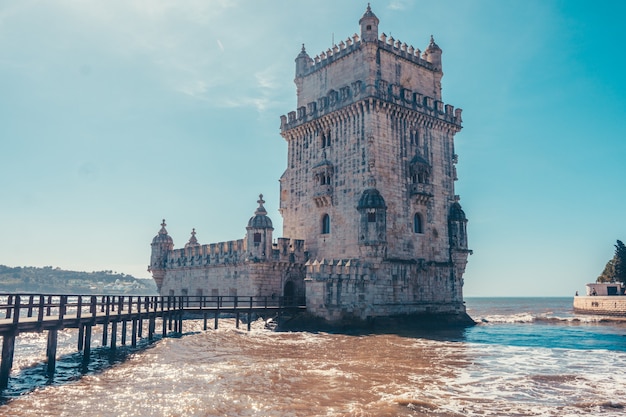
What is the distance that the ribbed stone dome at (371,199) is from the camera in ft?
104

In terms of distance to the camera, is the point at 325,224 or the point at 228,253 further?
the point at 228,253

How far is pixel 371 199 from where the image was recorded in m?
31.9

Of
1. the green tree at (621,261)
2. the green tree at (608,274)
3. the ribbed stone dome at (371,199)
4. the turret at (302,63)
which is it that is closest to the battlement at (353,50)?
the turret at (302,63)

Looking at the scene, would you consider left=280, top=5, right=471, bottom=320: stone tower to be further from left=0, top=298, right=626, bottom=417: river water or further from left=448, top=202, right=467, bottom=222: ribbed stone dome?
left=0, top=298, right=626, bottom=417: river water

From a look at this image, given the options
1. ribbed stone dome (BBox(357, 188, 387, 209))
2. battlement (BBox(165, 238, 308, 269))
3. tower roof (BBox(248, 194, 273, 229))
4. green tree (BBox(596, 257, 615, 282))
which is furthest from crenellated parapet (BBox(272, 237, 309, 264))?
green tree (BBox(596, 257, 615, 282))

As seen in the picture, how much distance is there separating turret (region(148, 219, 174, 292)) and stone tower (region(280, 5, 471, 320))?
14662mm

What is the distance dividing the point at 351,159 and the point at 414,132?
18.4 feet

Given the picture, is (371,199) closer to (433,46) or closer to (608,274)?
(433,46)

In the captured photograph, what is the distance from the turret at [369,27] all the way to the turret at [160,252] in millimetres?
26252

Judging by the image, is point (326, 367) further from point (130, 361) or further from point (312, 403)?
point (130, 361)

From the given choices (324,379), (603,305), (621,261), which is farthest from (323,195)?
(603,305)

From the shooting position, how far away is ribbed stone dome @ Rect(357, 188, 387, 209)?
31.7m

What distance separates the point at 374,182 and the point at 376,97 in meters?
5.65

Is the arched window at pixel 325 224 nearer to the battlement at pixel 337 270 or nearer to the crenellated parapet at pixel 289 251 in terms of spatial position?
the crenellated parapet at pixel 289 251
